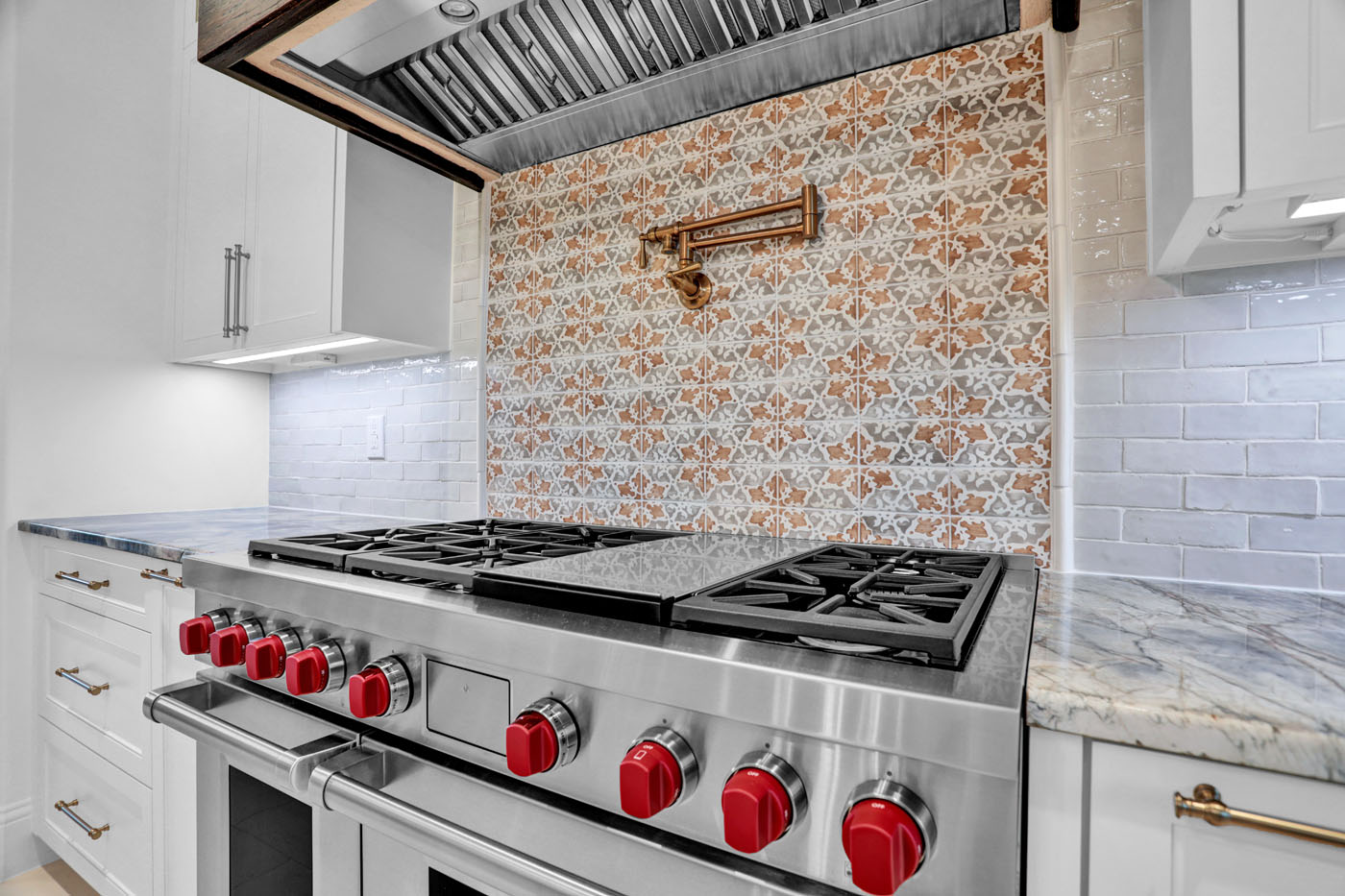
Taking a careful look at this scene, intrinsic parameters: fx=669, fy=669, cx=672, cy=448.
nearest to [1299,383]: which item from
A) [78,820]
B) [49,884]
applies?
[78,820]

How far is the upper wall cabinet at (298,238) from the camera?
1.79m

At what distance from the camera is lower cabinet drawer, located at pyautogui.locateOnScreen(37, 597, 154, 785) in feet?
5.47

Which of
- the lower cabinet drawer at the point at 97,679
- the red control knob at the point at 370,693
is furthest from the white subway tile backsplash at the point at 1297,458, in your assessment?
the lower cabinet drawer at the point at 97,679

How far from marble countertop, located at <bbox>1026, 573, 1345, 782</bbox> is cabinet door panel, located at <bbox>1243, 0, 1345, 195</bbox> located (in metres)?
0.51

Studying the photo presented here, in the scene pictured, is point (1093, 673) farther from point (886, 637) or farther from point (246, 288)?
point (246, 288)

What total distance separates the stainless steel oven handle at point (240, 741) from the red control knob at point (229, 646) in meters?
0.11

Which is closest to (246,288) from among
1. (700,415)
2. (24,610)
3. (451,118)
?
(451,118)

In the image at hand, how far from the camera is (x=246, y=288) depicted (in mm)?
2047

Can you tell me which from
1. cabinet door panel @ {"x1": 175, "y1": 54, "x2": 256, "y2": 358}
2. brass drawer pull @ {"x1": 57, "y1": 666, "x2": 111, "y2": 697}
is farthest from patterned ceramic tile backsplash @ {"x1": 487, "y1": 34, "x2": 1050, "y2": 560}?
brass drawer pull @ {"x1": 57, "y1": 666, "x2": 111, "y2": 697}

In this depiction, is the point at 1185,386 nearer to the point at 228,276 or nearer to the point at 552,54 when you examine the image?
the point at 552,54

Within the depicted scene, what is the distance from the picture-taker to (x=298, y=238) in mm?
1869

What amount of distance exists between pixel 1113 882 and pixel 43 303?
9.82 ft

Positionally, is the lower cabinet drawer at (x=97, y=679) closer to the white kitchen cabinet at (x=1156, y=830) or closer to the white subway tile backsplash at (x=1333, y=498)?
the white kitchen cabinet at (x=1156, y=830)

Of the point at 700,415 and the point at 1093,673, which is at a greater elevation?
the point at 700,415
